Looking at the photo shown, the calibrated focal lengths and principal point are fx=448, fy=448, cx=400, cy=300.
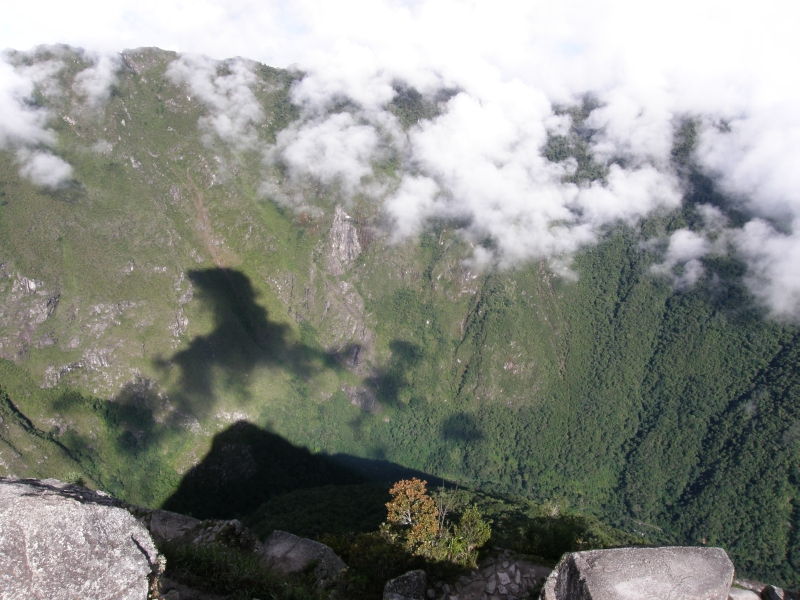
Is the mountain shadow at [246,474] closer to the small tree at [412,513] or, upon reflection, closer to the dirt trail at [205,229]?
the dirt trail at [205,229]

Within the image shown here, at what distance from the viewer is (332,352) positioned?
107375mm

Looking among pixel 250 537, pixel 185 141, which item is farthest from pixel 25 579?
pixel 185 141

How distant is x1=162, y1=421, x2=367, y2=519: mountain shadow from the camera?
78.3 m

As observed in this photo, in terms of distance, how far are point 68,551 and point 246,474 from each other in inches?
3341

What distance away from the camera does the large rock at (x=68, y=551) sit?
7.25 metres

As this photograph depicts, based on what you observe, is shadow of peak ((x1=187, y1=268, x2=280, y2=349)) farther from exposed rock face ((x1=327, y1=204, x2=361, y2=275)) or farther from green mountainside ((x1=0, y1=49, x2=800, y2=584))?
exposed rock face ((x1=327, y1=204, x2=361, y2=275))

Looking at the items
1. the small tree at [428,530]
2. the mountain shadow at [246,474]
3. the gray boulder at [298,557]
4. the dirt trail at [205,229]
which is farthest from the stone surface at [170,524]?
the dirt trail at [205,229]

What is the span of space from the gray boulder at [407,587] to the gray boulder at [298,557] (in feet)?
8.53

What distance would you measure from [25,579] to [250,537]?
12822 millimetres

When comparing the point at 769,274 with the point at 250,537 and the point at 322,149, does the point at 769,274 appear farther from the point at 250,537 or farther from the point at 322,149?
the point at 250,537

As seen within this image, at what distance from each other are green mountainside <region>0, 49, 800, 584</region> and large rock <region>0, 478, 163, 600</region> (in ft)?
263

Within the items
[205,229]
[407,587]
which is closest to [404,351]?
[205,229]

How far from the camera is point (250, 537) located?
18766 millimetres

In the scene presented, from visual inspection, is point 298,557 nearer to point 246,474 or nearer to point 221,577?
point 221,577
